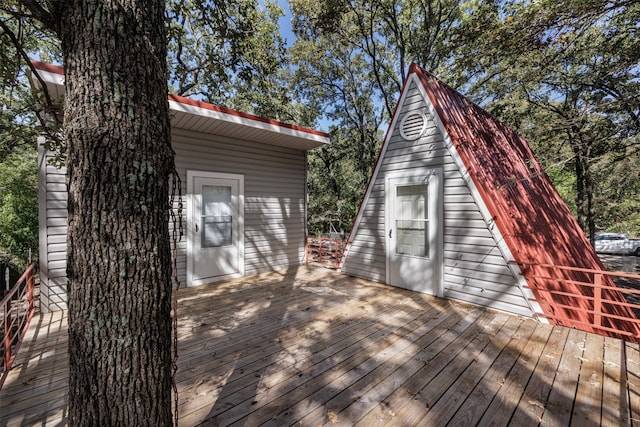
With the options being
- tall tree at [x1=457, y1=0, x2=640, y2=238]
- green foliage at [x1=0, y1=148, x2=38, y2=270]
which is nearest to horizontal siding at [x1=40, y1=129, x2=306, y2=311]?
tall tree at [x1=457, y1=0, x2=640, y2=238]

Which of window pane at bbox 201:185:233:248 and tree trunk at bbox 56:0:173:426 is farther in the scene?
window pane at bbox 201:185:233:248

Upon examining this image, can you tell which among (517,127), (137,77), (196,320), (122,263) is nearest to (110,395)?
(122,263)

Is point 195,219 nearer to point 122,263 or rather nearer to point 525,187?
point 122,263

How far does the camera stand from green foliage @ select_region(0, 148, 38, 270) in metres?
9.53

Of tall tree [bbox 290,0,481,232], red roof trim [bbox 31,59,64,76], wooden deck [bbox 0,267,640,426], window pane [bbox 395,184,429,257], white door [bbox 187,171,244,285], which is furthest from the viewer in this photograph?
tall tree [bbox 290,0,481,232]

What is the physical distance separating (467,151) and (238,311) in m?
3.92

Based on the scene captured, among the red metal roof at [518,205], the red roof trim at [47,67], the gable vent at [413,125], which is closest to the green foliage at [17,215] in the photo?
the red roof trim at [47,67]

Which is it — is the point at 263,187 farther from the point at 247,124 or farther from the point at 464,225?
the point at 464,225

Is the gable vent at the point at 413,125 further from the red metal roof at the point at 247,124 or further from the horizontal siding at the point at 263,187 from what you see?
the horizontal siding at the point at 263,187

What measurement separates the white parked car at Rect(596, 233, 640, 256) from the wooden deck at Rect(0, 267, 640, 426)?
66.1 ft

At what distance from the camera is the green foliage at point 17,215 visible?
9.53 m

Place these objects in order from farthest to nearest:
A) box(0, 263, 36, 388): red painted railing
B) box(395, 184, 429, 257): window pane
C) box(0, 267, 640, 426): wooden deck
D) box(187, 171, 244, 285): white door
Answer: box(187, 171, 244, 285): white door, box(395, 184, 429, 257): window pane, box(0, 263, 36, 388): red painted railing, box(0, 267, 640, 426): wooden deck

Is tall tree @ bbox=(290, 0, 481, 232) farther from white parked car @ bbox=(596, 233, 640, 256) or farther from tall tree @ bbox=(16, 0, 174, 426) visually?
white parked car @ bbox=(596, 233, 640, 256)

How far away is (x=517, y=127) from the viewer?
392 inches
